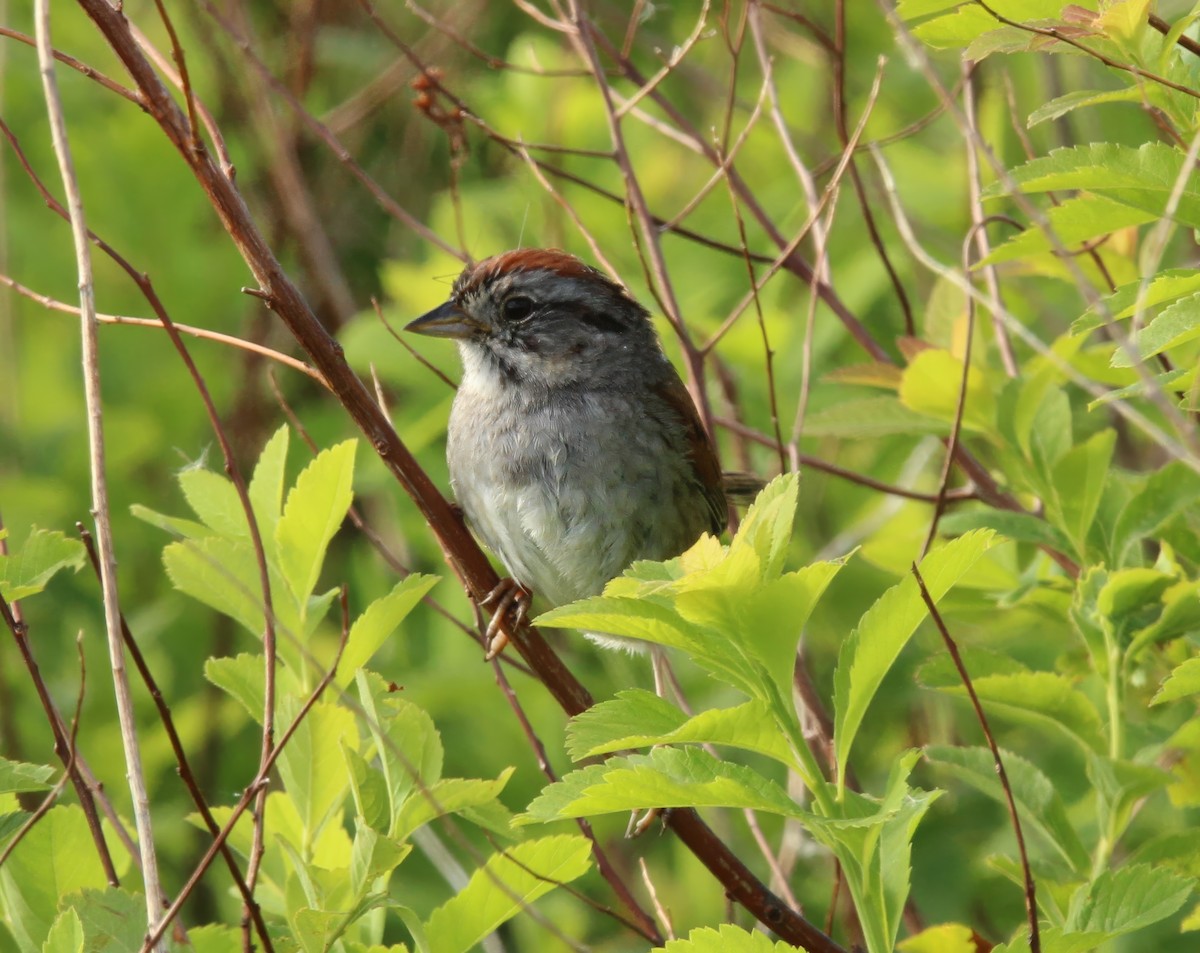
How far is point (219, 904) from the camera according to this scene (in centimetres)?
392

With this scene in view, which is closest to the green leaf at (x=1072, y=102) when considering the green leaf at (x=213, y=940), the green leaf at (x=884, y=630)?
the green leaf at (x=884, y=630)

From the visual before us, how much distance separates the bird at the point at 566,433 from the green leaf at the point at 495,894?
49.2 inches

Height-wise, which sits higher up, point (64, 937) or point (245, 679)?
point (245, 679)

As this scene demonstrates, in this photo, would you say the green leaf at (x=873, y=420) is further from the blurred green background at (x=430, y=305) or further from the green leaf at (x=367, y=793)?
the green leaf at (x=367, y=793)

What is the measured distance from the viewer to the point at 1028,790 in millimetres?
1958

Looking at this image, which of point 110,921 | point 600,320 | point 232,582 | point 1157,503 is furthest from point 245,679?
point 600,320

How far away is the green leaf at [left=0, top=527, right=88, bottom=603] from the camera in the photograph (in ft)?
5.94

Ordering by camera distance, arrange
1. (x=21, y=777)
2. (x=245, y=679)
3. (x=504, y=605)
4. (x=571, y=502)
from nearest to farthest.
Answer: (x=21, y=777)
(x=245, y=679)
(x=504, y=605)
(x=571, y=502)

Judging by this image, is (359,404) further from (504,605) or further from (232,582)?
(504,605)

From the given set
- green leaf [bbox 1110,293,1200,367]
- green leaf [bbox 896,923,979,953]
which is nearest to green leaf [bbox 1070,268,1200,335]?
green leaf [bbox 1110,293,1200,367]

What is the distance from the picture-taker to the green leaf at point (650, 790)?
4.89 feet

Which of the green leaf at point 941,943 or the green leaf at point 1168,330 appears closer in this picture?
the green leaf at point 1168,330

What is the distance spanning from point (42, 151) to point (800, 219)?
222 centimetres

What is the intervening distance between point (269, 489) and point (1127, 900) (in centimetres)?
115
